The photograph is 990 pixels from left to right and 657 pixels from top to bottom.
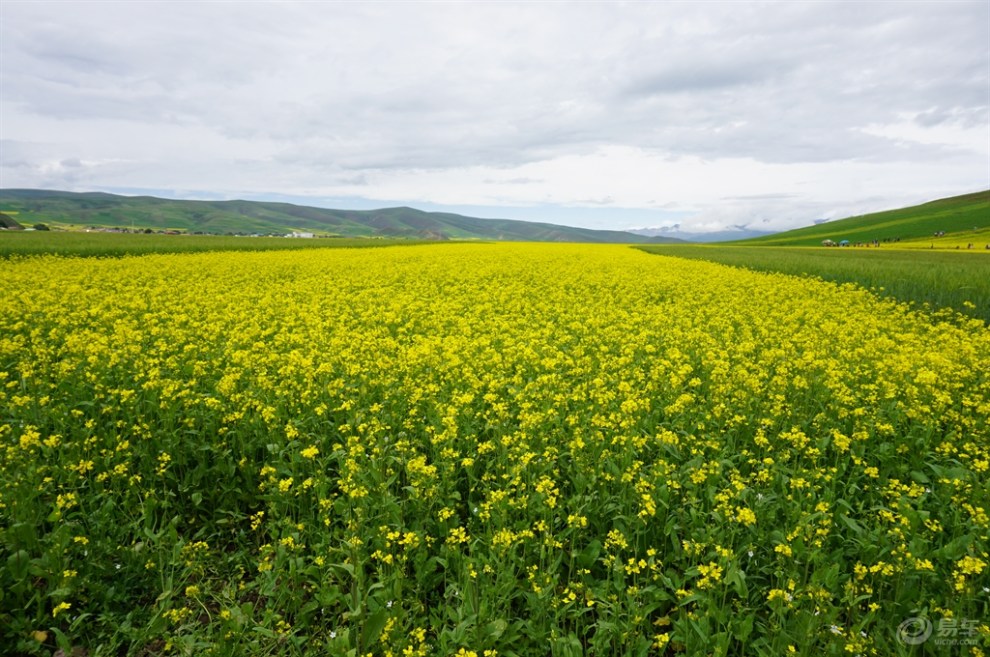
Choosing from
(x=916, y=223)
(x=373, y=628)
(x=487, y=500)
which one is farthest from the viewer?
(x=916, y=223)

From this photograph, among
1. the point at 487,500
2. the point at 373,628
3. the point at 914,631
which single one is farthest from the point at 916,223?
the point at 373,628

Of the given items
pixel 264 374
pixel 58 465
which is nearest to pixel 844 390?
pixel 264 374

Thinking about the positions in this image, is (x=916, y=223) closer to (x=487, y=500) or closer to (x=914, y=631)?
(x=914, y=631)

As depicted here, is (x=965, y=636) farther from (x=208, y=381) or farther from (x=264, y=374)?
(x=208, y=381)

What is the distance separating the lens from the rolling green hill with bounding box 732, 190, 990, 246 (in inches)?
3696

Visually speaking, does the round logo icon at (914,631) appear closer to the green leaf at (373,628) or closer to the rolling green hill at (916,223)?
the green leaf at (373,628)

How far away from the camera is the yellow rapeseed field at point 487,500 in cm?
351

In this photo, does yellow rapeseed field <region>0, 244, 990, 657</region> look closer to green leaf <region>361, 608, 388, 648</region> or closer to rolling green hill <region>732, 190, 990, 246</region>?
green leaf <region>361, 608, 388, 648</region>

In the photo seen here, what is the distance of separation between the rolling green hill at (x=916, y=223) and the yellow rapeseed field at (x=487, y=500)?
378ft

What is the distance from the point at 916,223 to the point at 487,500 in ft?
463

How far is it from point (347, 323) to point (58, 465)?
6258 mm

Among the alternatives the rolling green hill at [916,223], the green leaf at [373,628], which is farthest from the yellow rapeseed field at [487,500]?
the rolling green hill at [916,223]

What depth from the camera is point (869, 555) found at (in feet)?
12.7

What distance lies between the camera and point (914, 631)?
330 centimetres
